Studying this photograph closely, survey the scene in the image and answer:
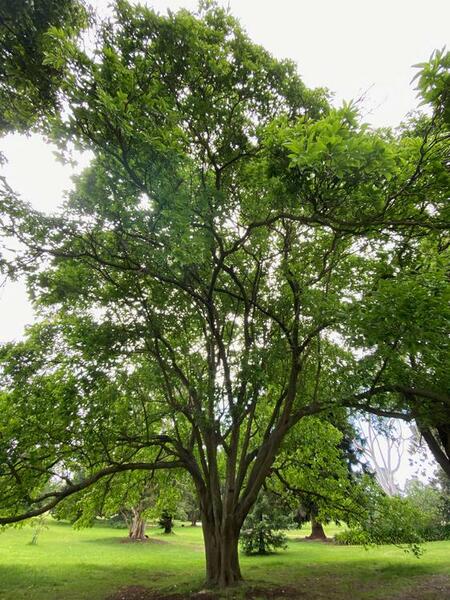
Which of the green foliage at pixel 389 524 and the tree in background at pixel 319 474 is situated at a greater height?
the tree in background at pixel 319 474

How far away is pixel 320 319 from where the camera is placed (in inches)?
330

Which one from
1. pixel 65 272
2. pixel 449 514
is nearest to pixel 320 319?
pixel 65 272

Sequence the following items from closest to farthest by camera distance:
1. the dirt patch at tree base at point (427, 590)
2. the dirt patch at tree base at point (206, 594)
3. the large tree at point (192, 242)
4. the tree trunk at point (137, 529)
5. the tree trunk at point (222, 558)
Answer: the large tree at point (192, 242)
the dirt patch at tree base at point (206, 594)
the dirt patch at tree base at point (427, 590)
the tree trunk at point (222, 558)
the tree trunk at point (137, 529)

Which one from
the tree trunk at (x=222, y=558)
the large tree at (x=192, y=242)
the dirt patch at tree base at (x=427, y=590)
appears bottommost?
the dirt patch at tree base at (x=427, y=590)

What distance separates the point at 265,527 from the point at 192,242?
1768 centimetres

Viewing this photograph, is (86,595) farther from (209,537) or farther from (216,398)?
(216,398)

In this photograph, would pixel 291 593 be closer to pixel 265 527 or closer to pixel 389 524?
pixel 389 524

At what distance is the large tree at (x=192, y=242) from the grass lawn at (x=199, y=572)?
2524 millimetres

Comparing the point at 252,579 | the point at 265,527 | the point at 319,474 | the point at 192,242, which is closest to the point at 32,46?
the point at 192,242

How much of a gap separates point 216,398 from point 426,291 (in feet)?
15.9

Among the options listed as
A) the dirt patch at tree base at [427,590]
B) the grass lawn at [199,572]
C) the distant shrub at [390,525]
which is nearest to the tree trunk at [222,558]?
the grass lawn at [199,572]

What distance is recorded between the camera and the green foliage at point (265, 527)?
1898 centimetres

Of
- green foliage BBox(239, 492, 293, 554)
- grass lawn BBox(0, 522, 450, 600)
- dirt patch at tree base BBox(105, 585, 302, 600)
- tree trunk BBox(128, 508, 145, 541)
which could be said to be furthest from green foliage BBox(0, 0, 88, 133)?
tree trunk BBox(128, 508, 145, 541)

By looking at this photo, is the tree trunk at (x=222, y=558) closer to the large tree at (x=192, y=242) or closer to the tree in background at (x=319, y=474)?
the large tree at (x=192, y=242)
